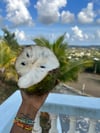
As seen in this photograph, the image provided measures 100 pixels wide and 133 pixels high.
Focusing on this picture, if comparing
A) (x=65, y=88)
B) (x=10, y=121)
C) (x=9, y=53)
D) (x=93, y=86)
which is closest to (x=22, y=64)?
(x=10, y=121)

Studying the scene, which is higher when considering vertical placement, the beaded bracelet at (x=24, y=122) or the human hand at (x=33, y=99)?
the human hand at (x=33, y=99)

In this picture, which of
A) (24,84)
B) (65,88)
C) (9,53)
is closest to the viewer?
(24,84)

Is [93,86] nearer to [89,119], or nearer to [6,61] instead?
[6,61]

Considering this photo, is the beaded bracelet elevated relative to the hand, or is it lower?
lower

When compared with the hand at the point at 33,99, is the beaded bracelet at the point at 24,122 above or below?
below

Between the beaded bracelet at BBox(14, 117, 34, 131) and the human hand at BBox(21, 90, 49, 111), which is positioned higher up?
the human hand at BBox(21, 90, 49, 111)

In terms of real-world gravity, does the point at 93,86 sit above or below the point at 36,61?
below

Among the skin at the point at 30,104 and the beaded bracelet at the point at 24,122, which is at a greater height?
the skin at the point at 30,104

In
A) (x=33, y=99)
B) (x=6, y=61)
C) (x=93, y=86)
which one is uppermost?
(x=33, y=99)
